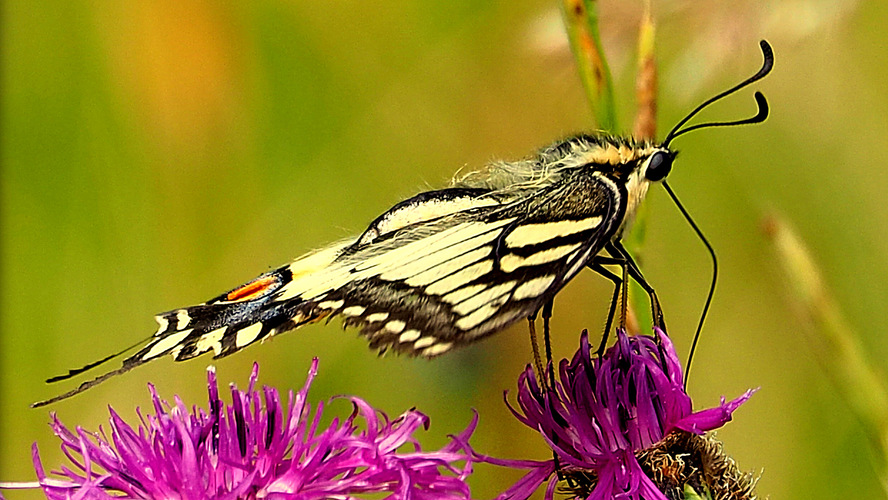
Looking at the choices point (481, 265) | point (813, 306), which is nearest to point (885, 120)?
point (813, 306)

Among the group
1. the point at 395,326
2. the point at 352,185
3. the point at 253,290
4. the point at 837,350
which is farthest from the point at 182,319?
the point at 352,185

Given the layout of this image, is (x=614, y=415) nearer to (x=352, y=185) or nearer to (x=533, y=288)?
(x=533, y=288)

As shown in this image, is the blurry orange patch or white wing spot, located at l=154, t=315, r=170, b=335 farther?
the blurry orange patch

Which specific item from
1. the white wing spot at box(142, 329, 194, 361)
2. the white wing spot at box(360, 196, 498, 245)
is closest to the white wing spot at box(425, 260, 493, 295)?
the white wing spot at box(360, 196, 498, 245)

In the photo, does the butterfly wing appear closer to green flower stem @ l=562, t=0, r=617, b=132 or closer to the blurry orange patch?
green flower stem @ l=562, t=0, r=617, b=132

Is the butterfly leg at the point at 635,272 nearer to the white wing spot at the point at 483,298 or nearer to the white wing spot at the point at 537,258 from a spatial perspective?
the white wing spot at the point at 537,258

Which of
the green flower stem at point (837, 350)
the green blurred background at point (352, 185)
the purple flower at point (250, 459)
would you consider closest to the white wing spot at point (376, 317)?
the purple flower at point (250, 459)
